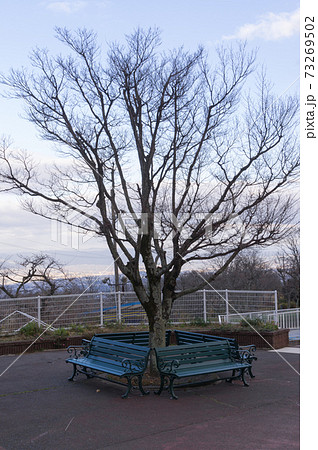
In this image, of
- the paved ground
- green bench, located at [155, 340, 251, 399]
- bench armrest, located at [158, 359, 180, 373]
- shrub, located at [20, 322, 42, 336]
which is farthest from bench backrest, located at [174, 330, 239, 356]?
shrub, located at [20, 322, 42, 336]

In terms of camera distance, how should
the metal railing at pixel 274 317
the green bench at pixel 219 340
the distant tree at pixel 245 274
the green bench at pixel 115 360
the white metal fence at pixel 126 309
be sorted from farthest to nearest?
the distant tree at pixel 245 274 < the metal railing at pixel 274 317 < the white metal fence at pixel 126 309 < the green bench at pixel 219 340 < the green bench at pixel 115 360

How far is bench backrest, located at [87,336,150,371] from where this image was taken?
836 centimetres

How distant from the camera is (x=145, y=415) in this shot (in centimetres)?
686

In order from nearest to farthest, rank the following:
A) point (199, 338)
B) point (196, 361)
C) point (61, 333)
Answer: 1. point (196, 361)
2. point (199, 338)
3. point (61, 333)

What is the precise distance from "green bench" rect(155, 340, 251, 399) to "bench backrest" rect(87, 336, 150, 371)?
1.00 ft

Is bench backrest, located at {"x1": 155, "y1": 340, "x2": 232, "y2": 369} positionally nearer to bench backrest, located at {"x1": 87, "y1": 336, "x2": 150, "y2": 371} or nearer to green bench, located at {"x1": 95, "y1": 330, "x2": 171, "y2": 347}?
bench backrest, located at {"x1": 87, "y1": 336, "x2": 150, "y2": 371}

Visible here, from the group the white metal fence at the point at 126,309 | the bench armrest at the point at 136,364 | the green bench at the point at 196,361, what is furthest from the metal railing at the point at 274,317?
the bench armrest at the point at 136,364

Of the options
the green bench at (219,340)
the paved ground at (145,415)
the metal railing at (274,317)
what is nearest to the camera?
the paved ground at (145,415)

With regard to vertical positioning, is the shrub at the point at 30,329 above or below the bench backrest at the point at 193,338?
below

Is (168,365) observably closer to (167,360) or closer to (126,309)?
(167,360)

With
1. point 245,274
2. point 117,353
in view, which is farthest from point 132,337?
point 245,274

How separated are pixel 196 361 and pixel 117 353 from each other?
1434mm

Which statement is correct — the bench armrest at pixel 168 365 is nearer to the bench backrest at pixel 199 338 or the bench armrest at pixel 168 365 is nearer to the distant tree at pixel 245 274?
the bench backrest at pixel 199 338

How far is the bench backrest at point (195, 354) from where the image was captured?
8.35 meters
